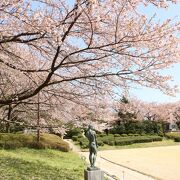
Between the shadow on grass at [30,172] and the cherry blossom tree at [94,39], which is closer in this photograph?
the cherry blossom tree at [94,39]

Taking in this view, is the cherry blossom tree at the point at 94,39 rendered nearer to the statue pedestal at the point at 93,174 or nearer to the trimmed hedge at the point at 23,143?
the statue pedestal at the point at 93,174

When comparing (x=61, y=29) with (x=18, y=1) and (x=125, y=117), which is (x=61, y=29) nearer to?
(x=18, y=1)

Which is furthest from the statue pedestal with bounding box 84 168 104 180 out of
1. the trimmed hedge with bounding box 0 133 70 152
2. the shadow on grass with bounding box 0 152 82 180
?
the trimmed hedge with bounding box 0 133 70 152

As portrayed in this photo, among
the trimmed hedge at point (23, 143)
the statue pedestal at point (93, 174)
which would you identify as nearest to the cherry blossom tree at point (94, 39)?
the statue pedestal at point (93, 174)

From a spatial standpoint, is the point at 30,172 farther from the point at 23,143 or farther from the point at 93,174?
the point at 23,143

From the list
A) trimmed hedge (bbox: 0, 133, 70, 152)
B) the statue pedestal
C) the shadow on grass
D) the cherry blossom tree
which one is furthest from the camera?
trimmed hedge (bbox: 0, 133, 70, 152)

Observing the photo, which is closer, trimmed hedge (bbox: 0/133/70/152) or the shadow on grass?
the shadow on grass

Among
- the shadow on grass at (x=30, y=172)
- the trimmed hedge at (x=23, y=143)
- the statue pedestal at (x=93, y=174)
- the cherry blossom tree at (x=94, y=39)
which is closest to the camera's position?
the cherry blossom tree at (x=94, y=39)

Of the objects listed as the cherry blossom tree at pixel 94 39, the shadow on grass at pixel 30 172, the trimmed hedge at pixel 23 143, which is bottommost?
the shadow on grass at pixel 30 172

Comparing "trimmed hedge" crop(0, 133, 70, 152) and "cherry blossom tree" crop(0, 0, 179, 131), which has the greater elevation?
"cherry blossom tree" crop(0, 0, 179, 131)

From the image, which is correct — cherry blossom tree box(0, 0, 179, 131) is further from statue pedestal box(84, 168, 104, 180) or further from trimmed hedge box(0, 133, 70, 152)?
trimmed hedge box(0, 133, 70, 152)

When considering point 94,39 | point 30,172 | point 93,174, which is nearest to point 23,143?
point 30,172

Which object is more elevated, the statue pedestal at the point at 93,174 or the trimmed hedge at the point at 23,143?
the trimmed hedge at the point at 23,143

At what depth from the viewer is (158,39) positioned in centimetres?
589
